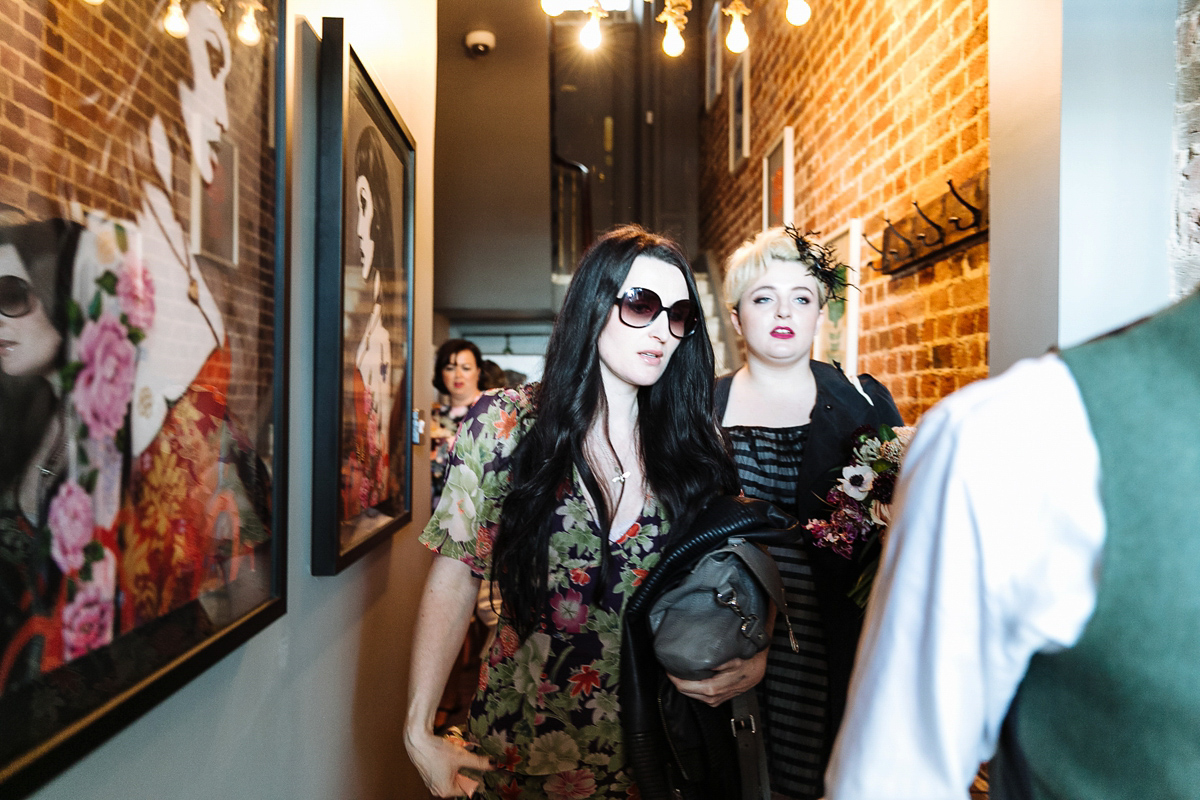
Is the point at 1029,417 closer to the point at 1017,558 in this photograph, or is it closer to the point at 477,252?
the point at 1017,558

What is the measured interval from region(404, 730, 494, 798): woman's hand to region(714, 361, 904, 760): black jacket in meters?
0.94

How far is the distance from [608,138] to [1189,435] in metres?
10.9

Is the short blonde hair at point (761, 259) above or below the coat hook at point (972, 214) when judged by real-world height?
below

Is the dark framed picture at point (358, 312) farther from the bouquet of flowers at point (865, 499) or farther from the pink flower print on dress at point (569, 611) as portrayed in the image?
the bouquet of flowers at point (865, 499)

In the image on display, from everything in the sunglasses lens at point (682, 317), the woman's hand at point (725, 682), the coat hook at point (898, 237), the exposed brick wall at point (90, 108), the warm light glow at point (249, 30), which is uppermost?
the coat hook at point (898, 237)

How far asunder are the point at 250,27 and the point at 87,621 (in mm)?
955

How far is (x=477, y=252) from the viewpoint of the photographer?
7949mm

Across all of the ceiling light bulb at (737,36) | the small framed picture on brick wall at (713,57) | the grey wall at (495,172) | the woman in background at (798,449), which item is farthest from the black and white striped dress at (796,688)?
the small framed picture on brick wall at (713,57)

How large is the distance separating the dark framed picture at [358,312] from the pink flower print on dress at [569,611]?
0.53m

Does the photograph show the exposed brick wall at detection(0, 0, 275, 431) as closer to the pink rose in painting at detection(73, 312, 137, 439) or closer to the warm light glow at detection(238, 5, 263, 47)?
the warm light glow at detection(238, 5, 263, 47)

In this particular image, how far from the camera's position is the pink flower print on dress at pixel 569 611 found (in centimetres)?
157

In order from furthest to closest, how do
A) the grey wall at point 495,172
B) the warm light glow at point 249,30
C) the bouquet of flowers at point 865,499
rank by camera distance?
the grey wall at point 495,172 < the bouquet of flowers at point 865,499 < the warm light glow at point 249,30

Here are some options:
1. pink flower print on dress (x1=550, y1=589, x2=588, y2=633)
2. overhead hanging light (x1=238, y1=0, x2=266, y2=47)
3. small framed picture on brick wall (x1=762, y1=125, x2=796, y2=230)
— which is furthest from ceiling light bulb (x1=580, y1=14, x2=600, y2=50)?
pink flower print on dress (x1=550, y1=589, x2=588, y2=633)

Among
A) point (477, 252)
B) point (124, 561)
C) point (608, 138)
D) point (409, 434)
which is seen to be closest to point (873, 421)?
point (409, 434)
